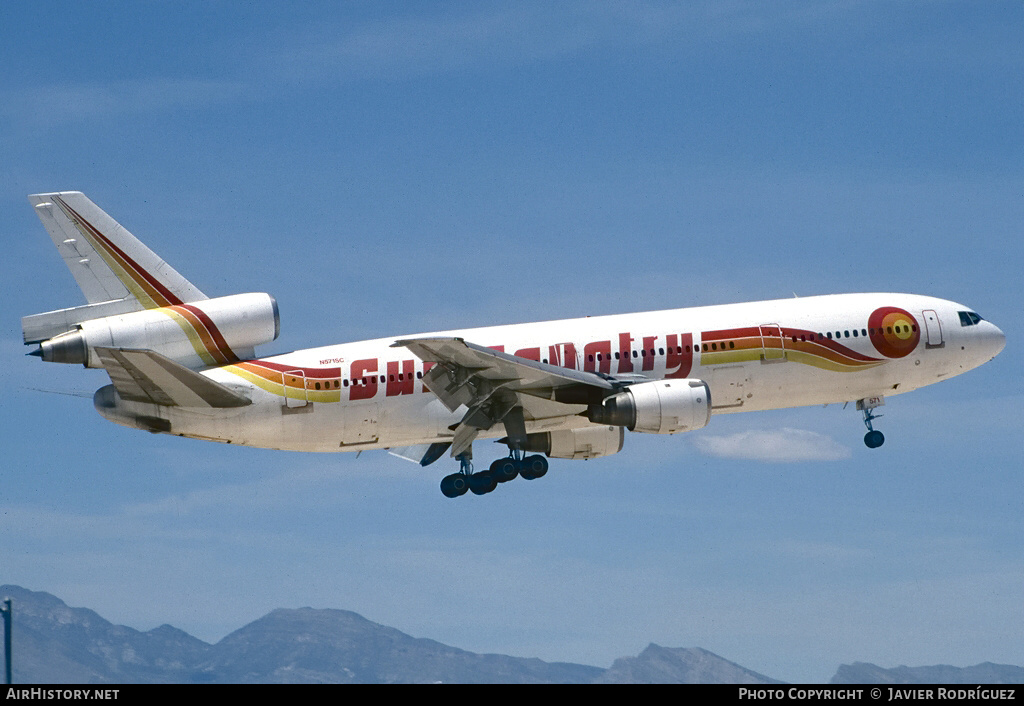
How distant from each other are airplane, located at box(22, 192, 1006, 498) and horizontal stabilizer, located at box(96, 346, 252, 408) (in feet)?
0.26

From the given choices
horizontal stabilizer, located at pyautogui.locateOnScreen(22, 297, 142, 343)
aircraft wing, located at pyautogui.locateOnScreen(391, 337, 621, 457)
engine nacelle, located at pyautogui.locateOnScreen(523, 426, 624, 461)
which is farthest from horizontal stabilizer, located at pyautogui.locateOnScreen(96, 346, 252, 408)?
engine nacelle, located at pyautogui.locateOnScreen(523, 426, 624, 461)

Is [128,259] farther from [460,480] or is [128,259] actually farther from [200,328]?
[460,480]

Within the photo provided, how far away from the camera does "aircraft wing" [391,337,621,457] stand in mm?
44625

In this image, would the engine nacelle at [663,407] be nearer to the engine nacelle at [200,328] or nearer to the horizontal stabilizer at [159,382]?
the engine nacelle at [200,328]

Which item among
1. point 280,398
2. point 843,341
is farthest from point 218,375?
point 843,341

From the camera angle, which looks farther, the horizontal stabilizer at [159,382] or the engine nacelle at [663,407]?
the engine nacelle at [663,407]

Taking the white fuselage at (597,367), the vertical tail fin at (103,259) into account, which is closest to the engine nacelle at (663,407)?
the white fuselage at (597,367)

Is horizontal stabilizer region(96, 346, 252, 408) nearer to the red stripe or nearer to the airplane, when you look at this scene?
the airplane

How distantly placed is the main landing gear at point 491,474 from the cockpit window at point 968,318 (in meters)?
17.4

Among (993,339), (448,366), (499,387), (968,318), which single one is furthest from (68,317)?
(993,339)

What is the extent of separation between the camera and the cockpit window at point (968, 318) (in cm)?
5034

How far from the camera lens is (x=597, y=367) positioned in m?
46.8

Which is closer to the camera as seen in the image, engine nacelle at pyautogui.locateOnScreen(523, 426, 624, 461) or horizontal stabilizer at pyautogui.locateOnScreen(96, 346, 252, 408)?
horizontal stabilizer at pyautogui.locateOnScreen(96, 346, 252, 408)
